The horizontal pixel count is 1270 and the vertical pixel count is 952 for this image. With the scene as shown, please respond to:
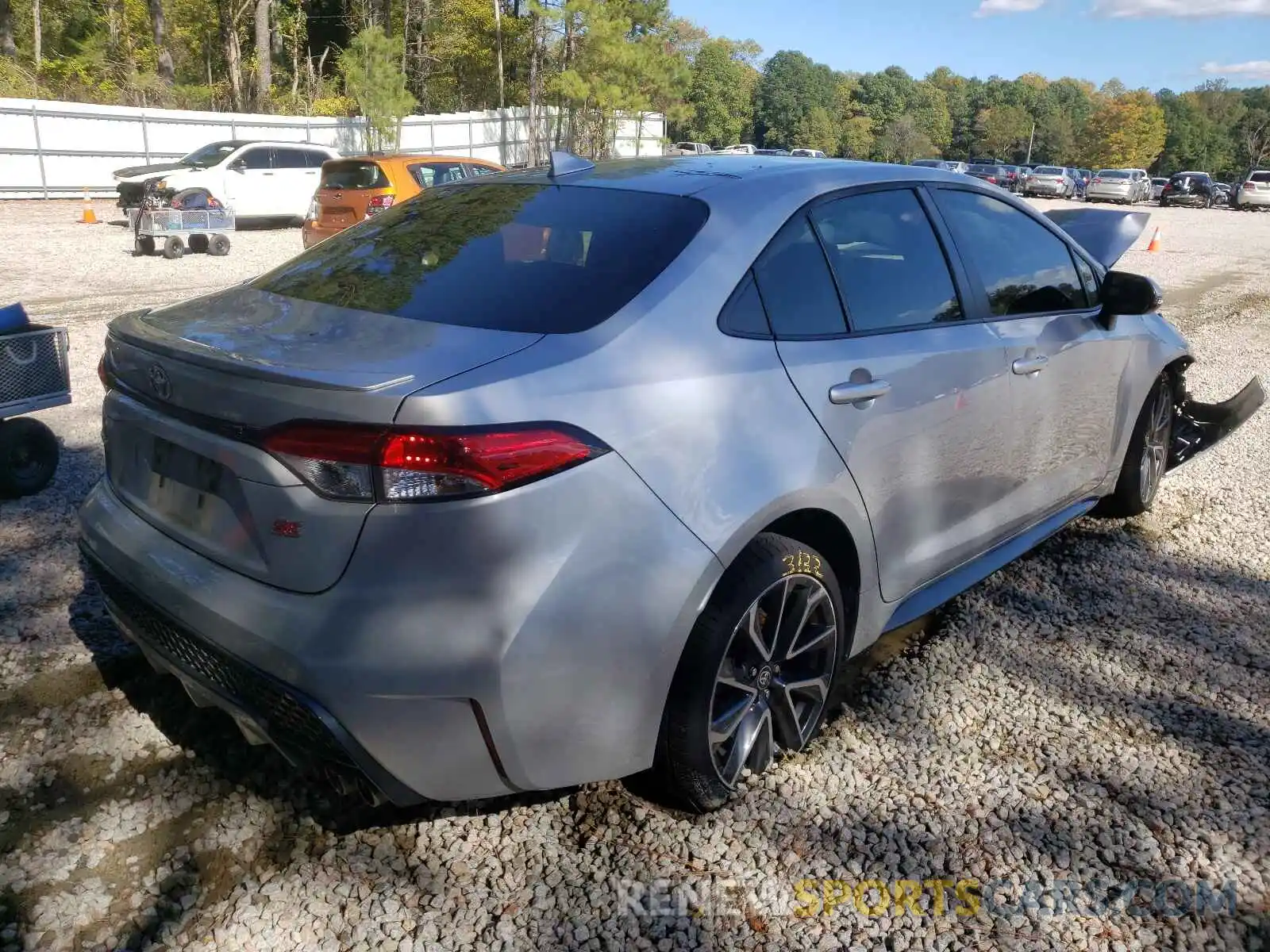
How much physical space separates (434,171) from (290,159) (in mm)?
6815

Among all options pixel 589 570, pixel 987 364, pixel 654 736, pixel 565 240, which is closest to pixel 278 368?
pixel 589 570

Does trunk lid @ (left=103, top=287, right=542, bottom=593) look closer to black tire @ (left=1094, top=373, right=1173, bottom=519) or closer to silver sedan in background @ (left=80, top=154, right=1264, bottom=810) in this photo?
silver sedan in background @ (left=80, top=154, right=1264, bottom=810)

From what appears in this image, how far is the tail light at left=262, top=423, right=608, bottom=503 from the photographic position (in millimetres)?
2002

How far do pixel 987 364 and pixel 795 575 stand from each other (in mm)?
1210

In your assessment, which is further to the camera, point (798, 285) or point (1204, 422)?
point (1204, 422)

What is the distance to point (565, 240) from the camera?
2.83 metres

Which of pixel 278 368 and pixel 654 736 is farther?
pixel 654 736

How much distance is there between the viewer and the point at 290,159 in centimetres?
2084

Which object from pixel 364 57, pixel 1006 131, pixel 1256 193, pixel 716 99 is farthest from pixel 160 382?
pixel 1006 131

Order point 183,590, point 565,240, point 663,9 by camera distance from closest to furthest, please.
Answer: point 183,590
point 565,240
point 663,9

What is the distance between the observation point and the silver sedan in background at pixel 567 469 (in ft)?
6.72

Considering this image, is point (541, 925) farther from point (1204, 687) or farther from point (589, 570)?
point (1204, 687)

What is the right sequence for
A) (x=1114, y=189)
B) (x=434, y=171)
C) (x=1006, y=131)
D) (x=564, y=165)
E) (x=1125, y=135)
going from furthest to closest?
(x=1006, y=131) < (x=1125, y=135) < (x=1114, y=189) < (x=434, y=171) < (x=564, y=165)

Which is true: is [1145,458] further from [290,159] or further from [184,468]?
[290,159]
